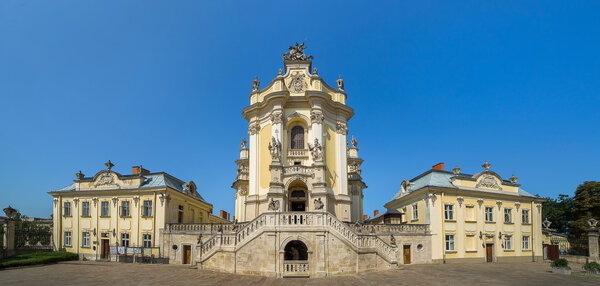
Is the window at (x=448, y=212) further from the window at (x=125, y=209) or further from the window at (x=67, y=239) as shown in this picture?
the window at (x=67, y=239)

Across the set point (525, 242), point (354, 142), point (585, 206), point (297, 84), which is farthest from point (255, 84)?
point (585, 206)

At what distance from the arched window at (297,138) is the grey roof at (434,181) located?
11.6m

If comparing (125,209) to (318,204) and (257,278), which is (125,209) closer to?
(257,278)

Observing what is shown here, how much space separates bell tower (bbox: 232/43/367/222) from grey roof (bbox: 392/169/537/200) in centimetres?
662

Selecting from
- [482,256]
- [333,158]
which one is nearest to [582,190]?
[482,256]

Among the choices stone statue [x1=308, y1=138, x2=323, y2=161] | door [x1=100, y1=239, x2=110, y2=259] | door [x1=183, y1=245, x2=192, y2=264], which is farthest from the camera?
door [x1=100, y1=239, x2=110, y2=259]

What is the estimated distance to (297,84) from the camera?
120 feet

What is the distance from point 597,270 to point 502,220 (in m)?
12.6

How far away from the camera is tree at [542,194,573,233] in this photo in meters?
51.8

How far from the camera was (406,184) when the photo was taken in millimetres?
39750

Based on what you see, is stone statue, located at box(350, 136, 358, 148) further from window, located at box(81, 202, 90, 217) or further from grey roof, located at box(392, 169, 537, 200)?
window, located at box(81, 202, 90, 217)

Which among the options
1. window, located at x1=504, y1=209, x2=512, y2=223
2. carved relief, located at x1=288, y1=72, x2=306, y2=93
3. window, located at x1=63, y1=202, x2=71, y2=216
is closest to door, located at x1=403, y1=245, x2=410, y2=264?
window, located at x1=504, y1=209, x2=512, y2=223

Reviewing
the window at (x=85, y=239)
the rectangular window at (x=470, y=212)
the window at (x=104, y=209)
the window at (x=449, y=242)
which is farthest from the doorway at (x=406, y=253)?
the window at (x=85, y=239)

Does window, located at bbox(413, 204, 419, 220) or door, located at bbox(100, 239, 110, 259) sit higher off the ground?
window, located at bbox(413, 204, 419, 220)
